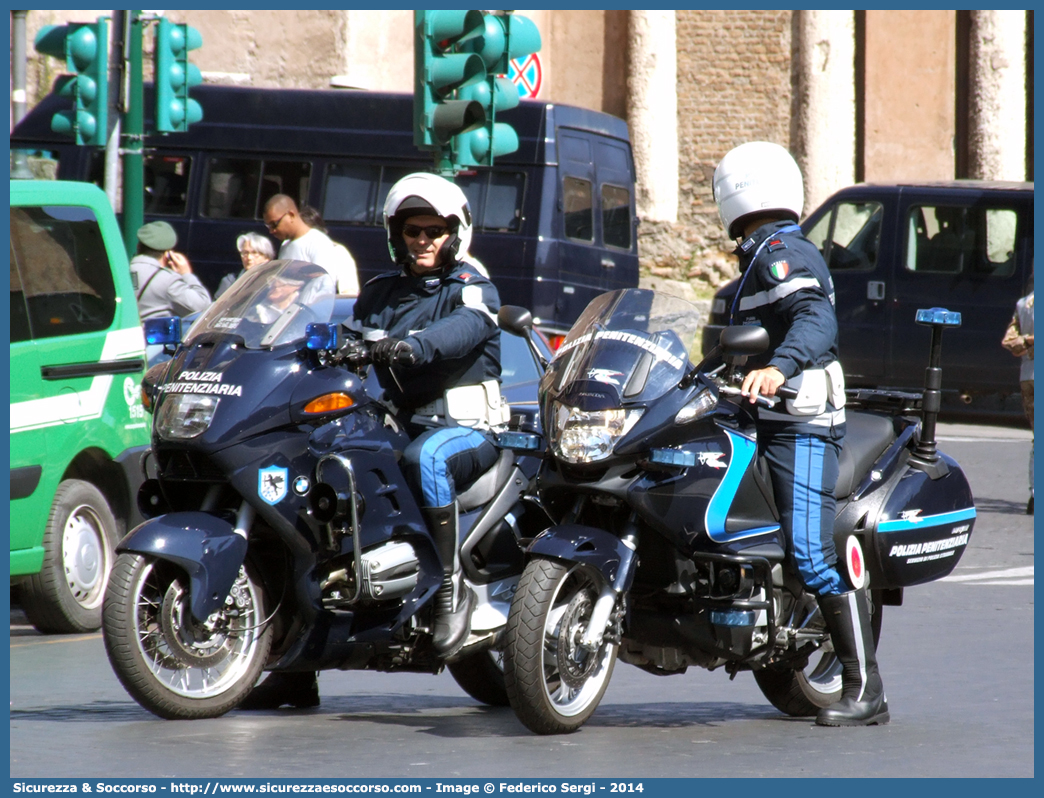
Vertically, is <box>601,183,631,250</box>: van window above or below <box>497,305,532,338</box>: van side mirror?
above

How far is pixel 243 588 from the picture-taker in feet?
18.7

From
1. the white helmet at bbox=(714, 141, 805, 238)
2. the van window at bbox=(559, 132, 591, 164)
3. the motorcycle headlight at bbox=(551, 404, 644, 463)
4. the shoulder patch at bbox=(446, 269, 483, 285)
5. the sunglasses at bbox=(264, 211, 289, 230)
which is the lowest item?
the motorcycle headlight at bbox=(551, 404, 644, 463)

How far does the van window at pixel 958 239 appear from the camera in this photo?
19.4 metres

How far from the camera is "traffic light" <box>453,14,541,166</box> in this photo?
10.8m

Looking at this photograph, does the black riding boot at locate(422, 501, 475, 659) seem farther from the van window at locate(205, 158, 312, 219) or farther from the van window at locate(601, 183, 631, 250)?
the van window at locate(601, 183, 631, 250)

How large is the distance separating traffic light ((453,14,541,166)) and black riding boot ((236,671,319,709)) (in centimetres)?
518

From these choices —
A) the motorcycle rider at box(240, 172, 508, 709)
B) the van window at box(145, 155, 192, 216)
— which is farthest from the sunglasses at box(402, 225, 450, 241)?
the van window at box(145, 155, 192, 216)

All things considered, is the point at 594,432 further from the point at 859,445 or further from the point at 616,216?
the point at 616,216

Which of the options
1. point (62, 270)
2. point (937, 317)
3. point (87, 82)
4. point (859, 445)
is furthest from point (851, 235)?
point (859, 445)

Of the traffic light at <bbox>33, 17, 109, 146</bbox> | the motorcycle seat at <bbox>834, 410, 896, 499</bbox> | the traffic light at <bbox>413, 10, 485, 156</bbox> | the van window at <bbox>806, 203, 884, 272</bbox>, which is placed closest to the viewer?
the motorcycle seat at <bbox>834, 410, 896, 499</bbox>

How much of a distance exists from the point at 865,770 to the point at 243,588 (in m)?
1.93

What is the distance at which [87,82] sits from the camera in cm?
1297

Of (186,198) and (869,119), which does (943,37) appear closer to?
(869,119)

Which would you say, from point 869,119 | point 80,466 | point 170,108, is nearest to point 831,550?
point 80,466
